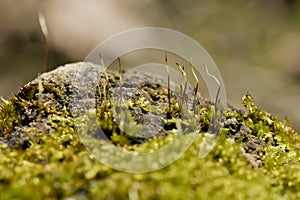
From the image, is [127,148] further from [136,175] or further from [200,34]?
[200,34]

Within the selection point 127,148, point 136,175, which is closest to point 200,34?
point 127,148

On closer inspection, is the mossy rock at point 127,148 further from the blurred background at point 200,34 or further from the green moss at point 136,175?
the blurred background at point 200,34

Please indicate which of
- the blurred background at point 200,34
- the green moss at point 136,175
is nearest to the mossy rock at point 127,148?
the green moss at point 136,175

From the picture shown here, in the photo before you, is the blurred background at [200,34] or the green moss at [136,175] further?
the blurred background at [200,34]

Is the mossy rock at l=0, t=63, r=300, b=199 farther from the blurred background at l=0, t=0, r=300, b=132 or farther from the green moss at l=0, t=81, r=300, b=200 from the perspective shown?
the blurred background at l=0, t=0, r=300, b=132

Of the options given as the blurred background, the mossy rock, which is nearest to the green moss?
the mossy rock

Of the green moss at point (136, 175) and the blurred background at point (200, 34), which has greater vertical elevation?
the blurred background at point (200, 34)
